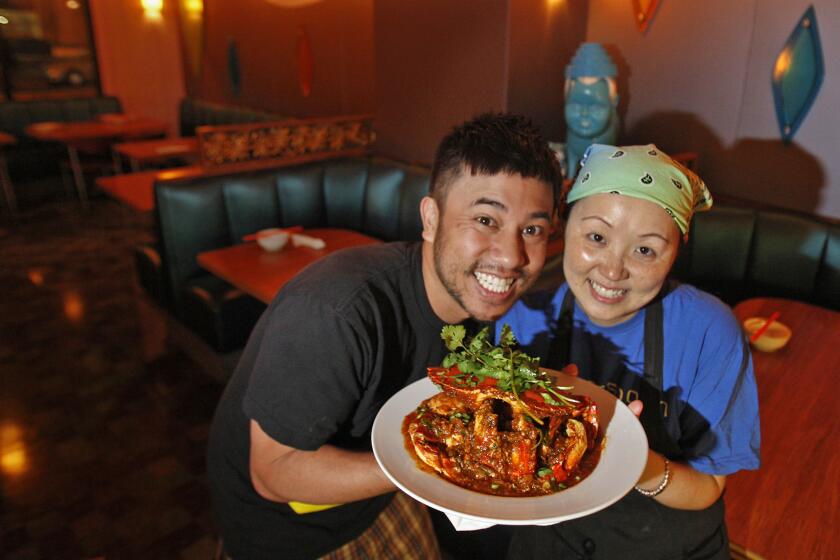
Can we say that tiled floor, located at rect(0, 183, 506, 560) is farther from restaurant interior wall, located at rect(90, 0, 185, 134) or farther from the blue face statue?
restaurant interior wall, located at rect(90, 0, 185, 134)

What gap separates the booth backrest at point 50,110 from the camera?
8297 mm

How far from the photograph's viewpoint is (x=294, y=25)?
7082 mm

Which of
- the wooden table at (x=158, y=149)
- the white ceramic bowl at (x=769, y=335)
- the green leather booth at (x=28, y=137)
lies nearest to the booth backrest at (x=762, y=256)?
the white ceramic bowl at (x=769, y=335)

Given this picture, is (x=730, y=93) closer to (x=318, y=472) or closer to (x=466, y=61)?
(x=466, y=61)

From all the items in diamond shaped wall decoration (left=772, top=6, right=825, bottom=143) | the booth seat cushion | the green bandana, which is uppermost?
diamond shaped wall decoration (left=772, top=6, right=825, bottom=143)

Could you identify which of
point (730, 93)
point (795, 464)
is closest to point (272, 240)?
point (795, 464)

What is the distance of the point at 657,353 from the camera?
139 cm

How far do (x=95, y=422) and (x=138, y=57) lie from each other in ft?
25.8

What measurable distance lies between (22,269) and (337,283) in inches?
225

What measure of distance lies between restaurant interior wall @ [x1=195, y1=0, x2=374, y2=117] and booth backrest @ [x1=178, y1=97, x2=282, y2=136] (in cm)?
27

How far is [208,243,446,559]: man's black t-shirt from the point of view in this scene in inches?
51.4

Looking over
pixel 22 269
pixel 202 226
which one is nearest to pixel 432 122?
pixel 202 226

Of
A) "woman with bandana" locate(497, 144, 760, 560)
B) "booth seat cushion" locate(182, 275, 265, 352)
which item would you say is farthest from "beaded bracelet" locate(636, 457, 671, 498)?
"booth seat cushion" locate(182, 275, 265, 352)

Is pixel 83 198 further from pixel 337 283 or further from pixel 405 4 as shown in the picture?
pixel 337 283
